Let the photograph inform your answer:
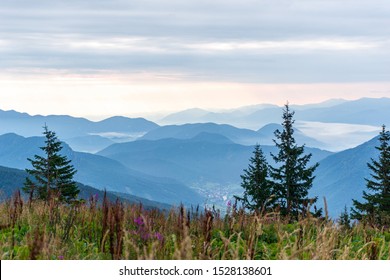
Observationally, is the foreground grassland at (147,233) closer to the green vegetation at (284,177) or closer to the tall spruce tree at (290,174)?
the green vegetation at (284,177)

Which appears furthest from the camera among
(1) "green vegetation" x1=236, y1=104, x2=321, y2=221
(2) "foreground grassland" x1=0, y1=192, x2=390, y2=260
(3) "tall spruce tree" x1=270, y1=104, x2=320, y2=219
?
(3) "tall spruce tree" x1=270, y1=104, x2=320, y2=219

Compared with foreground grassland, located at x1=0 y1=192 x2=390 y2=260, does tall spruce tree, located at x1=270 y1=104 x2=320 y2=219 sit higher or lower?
higher

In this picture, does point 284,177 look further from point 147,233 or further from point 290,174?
point 147,233

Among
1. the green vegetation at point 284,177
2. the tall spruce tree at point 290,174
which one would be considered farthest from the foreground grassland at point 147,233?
the tall spruce tree at point 290,174

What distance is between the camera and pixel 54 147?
70.8m

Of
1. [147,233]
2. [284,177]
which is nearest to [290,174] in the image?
[284,177]

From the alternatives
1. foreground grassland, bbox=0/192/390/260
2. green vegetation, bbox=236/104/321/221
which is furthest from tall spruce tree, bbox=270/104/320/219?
foreground grassland, bbox=0/192/390/260

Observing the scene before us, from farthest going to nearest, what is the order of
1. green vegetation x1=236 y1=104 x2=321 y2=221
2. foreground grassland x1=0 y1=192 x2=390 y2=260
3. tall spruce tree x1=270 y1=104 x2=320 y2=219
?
tall spruce tree x1=270 y1=104 x2=320 y2=219
green vegetation x1=236 y1=104 x2=321 y2=221
foreground grassland x1=0 y1=192 x2=390 y2=260

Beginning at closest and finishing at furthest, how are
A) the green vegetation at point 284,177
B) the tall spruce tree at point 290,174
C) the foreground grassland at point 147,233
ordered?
the foreground grassland at point 147,233
the green vegetation at point 284,177
the tall spruce tree at point 290,174

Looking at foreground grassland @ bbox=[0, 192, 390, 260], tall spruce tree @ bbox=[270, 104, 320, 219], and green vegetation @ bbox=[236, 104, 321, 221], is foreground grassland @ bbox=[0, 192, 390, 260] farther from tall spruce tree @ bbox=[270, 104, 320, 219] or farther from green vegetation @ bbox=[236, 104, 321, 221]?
tall spruce tree @ bbox=[270, 104, 320, 219]

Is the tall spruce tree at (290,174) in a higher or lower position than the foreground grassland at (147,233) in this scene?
higher

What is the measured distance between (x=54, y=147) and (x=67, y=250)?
64.6 m

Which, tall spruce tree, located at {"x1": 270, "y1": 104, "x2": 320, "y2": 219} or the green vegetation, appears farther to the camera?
tall spruce tree, located at {"x1": 270, "y1": 104, "x2": 320, "y2": 219}
